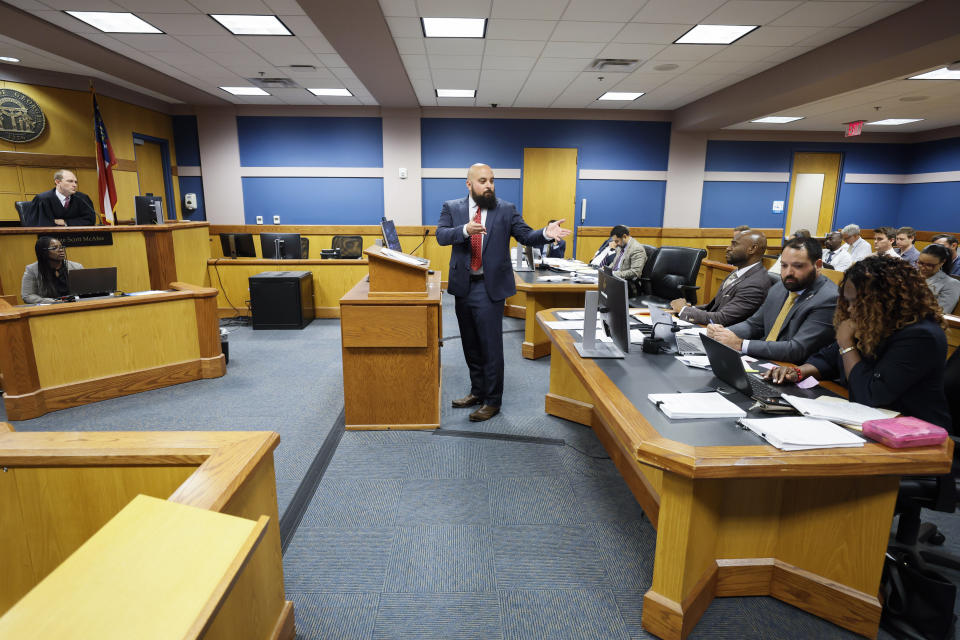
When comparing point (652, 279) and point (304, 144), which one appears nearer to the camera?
point (652, 279)

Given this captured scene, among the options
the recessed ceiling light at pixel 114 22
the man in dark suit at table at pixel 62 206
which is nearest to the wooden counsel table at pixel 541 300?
the recessed ceiling light at pixel 114 22

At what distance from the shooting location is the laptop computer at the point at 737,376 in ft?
6.11

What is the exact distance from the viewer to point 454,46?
203 inches

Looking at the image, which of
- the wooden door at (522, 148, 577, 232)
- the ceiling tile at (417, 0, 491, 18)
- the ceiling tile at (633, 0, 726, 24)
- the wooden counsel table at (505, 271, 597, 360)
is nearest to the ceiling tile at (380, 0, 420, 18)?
the ceiling tile at (417, 0, 491, 18)

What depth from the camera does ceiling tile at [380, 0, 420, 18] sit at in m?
4.04

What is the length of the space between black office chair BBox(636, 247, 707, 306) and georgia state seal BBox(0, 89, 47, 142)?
296 inches

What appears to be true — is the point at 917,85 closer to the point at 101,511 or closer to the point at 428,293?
the point at 428,293

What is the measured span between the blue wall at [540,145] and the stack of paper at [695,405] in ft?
23.5

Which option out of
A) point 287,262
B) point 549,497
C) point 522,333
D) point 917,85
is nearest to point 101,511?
point 549,497

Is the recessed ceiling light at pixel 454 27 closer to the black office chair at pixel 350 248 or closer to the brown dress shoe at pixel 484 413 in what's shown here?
the black office chair at pixel 350 248

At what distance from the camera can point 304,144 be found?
8438 millimetres

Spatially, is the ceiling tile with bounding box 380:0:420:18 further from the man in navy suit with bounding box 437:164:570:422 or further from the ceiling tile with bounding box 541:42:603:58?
the man in navy suit with bounding box 437:164:570:422

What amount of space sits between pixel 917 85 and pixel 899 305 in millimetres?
6168

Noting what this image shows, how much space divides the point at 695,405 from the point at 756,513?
0.45 metres
